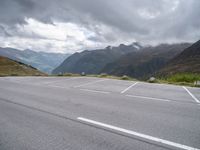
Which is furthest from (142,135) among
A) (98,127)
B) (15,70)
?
(15,70)

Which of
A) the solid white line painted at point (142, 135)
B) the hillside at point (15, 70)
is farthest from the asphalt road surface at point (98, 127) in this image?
the hillside at point (15, 70)

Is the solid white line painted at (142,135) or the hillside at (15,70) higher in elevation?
the hillside at (15,70)

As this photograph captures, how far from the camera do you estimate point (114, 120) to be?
4727 millimetres

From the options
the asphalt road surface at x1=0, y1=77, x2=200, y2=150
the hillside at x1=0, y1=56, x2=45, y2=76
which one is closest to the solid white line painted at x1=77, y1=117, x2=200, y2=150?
the asphalt road surface at x1=0, y1=77, x2=200, y2=150

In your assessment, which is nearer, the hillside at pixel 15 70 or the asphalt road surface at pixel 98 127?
the asphalt road surface at pixel 98 127

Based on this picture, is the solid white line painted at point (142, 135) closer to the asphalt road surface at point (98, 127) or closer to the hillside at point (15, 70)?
the asphalt road surface at point (98, 127)

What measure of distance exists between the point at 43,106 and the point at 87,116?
6.69 ft

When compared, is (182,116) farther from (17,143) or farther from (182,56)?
(182,56)

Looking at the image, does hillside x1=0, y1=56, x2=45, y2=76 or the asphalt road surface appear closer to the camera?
the asphalt road surface

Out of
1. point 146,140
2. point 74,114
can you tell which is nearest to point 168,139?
point 146,140

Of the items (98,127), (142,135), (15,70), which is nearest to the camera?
(142,135)

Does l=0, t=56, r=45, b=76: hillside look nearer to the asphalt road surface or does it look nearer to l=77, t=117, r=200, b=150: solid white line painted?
the asphalt road surface

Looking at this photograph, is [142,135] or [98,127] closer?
[142,135]

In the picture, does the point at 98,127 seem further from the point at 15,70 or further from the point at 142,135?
the point at 15,70
